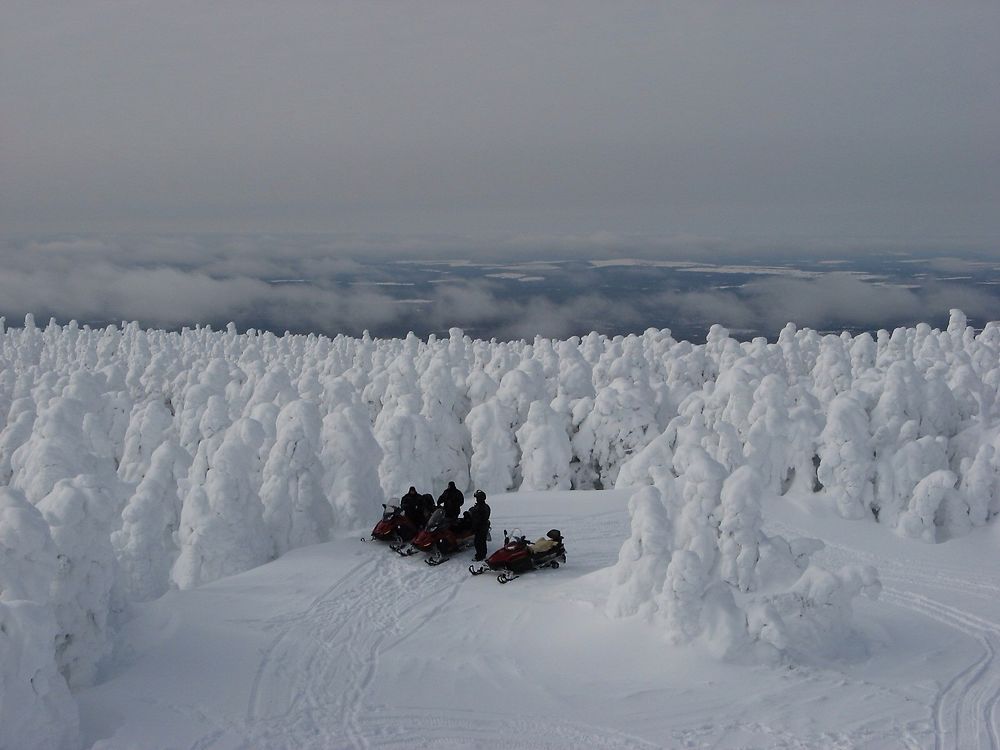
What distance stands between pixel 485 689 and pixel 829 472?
14.4 meters

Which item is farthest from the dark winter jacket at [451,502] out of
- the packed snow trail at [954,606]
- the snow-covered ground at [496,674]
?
the packed snow trail at [954,606]

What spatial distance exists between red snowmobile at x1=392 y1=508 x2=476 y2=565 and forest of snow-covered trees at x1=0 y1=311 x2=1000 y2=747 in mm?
4590

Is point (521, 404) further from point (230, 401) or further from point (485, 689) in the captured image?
point (485, 689)

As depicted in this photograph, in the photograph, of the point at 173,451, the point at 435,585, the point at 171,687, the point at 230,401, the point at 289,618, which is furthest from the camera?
the point at 230,401

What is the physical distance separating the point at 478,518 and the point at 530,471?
1364cm

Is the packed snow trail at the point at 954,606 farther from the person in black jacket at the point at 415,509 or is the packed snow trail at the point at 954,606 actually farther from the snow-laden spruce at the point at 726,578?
the person in black jacket at the point at 415,509

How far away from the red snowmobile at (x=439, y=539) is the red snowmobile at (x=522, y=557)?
0.78 metres

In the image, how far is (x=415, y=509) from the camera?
19.2m

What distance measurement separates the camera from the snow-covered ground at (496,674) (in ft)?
33.9

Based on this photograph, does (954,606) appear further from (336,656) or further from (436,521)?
(336,656)

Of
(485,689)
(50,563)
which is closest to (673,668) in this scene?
(485,689)

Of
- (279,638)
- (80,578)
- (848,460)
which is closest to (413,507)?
(279,638)

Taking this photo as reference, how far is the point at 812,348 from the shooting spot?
56156 millimetres

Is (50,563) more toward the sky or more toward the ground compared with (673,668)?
more toward the sky
